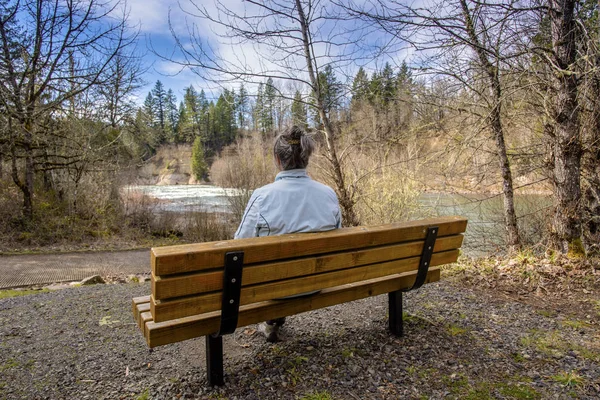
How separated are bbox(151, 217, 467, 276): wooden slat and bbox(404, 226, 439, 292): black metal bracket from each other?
0.14ft

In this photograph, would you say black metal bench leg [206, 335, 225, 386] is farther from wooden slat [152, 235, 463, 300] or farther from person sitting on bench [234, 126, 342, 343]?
person sitting on bench [234, 126, 342, 343]

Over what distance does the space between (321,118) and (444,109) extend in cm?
224

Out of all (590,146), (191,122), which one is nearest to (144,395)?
(590,146)

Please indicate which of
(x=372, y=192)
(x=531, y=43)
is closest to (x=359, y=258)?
(x=531, y=43)

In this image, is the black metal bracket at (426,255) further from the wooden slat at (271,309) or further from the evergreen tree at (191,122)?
the evergreen tree at (191,122)

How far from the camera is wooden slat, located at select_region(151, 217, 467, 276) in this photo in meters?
1.65

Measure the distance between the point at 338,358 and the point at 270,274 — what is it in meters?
0.94

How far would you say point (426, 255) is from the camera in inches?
102

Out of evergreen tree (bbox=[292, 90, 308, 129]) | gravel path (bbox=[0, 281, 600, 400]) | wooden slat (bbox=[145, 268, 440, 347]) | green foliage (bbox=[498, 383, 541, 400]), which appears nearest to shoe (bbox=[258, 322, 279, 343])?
gravel path (bbox=[0, 281, 600, 400])

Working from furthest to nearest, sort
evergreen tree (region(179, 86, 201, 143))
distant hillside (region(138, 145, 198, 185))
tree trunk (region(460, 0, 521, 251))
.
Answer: evergreen tree (region(179, 86, 201, 143)) < distant hillside (region(138, 145, 198, 185)) < tree trunk (region(460, 0, 521, 251))

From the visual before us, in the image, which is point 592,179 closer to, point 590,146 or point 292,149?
point 590,146

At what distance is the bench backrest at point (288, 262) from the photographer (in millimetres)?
1688

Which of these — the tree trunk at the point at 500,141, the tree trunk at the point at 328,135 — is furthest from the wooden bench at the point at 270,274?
the tree trunk at the point at 328,135

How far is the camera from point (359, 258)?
7.43 ft
